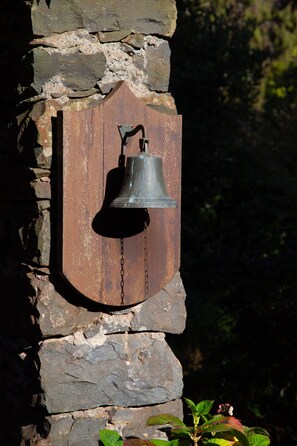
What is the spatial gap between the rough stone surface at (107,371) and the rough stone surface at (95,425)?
0.03m

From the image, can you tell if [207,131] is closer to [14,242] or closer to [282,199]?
[282,199]

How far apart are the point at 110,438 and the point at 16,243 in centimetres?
72

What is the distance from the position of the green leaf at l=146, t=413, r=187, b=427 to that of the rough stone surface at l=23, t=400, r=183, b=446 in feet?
0.38

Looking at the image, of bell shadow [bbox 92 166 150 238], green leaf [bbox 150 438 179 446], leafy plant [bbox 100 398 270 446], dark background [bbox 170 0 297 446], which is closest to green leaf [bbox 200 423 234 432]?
leafy plant [bbox 100 398 270 446]

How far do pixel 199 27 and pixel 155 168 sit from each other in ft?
14.6

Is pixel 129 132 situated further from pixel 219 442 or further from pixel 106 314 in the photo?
pixel 219 442

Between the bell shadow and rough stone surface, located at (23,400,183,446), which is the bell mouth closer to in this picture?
the bell shadow

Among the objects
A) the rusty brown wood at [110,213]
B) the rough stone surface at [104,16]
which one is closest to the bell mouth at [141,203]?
the rusty brown wood at [110,213]

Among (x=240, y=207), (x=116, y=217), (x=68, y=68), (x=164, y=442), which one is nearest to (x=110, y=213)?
(x=116, y=217)

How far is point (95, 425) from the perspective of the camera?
3.05 meters

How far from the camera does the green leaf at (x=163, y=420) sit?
116 inches

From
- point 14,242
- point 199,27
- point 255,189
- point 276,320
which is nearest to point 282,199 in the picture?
point 255,189

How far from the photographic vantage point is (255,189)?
7.53m

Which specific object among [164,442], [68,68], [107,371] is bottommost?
[164,442]
